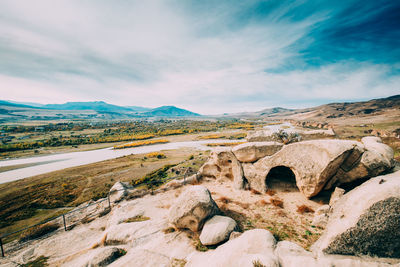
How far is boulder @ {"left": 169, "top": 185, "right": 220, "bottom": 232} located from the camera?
10.9 metres

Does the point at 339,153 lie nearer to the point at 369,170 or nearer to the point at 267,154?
the point at 369,170

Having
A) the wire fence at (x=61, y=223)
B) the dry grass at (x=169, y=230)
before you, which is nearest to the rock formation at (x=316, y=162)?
the dry grass at (x=169, y=230)

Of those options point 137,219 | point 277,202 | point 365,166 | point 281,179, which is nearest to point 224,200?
point 277,202

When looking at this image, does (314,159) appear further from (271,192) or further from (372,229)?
(372,229)

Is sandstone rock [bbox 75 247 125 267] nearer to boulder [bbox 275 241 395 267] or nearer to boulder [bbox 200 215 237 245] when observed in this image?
boulder [bbox 200 215 237 245]

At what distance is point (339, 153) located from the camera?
452 inches

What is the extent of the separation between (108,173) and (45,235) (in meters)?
18.4

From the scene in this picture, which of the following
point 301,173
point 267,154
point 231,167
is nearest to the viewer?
point 301,173

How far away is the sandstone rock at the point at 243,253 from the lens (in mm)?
6898

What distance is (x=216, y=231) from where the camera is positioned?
32.3 ft

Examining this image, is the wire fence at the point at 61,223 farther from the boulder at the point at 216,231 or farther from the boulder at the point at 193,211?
the boulder at the point at 216,231

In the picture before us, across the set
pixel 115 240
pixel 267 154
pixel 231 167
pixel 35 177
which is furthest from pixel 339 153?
pixel 35 177

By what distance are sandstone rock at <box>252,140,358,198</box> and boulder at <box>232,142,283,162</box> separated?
0.89 meters

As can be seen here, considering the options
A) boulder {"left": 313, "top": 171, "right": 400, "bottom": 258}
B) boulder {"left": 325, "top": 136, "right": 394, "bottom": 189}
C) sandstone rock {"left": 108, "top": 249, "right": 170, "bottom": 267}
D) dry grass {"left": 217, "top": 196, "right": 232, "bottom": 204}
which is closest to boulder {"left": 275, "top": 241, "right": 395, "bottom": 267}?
boulder {"left": 313, "top": 171, "right": 400, "bottom": 258}
